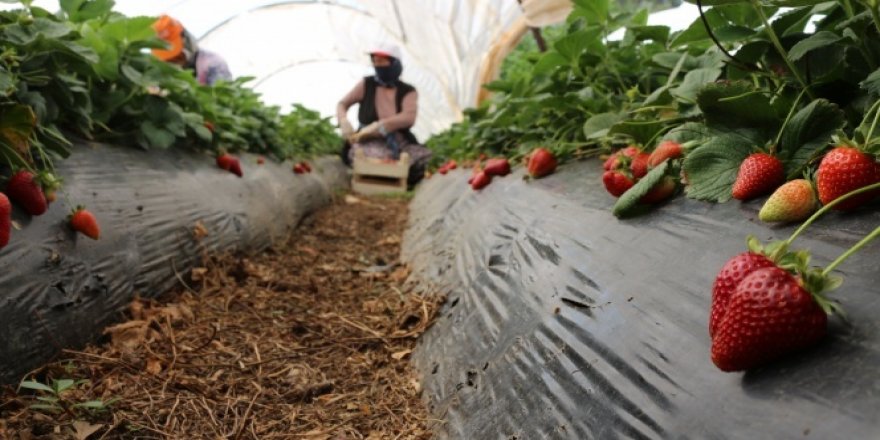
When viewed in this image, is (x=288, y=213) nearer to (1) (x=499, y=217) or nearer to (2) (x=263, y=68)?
(1) (x=499, y=217)

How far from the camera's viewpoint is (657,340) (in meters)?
0.90

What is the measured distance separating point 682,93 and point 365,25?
12160 millimetres

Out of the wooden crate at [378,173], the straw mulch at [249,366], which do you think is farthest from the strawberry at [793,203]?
the wooden crate at [378,173]

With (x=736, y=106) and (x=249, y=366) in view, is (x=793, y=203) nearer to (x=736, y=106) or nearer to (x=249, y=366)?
(x=736, y=106)

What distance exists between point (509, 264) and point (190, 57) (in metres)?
5.27

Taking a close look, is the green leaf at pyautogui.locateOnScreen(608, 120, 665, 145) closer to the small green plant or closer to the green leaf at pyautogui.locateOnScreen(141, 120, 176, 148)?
the small green plant

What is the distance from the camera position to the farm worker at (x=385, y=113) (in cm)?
687

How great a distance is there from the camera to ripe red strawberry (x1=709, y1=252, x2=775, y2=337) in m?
0.72

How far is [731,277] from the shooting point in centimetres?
73

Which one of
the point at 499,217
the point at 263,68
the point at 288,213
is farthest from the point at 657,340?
the point at 263,68

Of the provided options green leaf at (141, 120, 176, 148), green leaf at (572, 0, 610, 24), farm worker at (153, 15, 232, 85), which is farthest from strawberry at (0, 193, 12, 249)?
farm worker at (153, 15, 232, 85)

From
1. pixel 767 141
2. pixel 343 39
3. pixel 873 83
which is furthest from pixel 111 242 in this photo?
pixel 343 39

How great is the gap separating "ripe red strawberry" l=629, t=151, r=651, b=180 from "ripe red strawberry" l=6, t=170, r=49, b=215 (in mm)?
1500

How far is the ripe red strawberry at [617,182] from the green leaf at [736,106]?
277 millimetres
